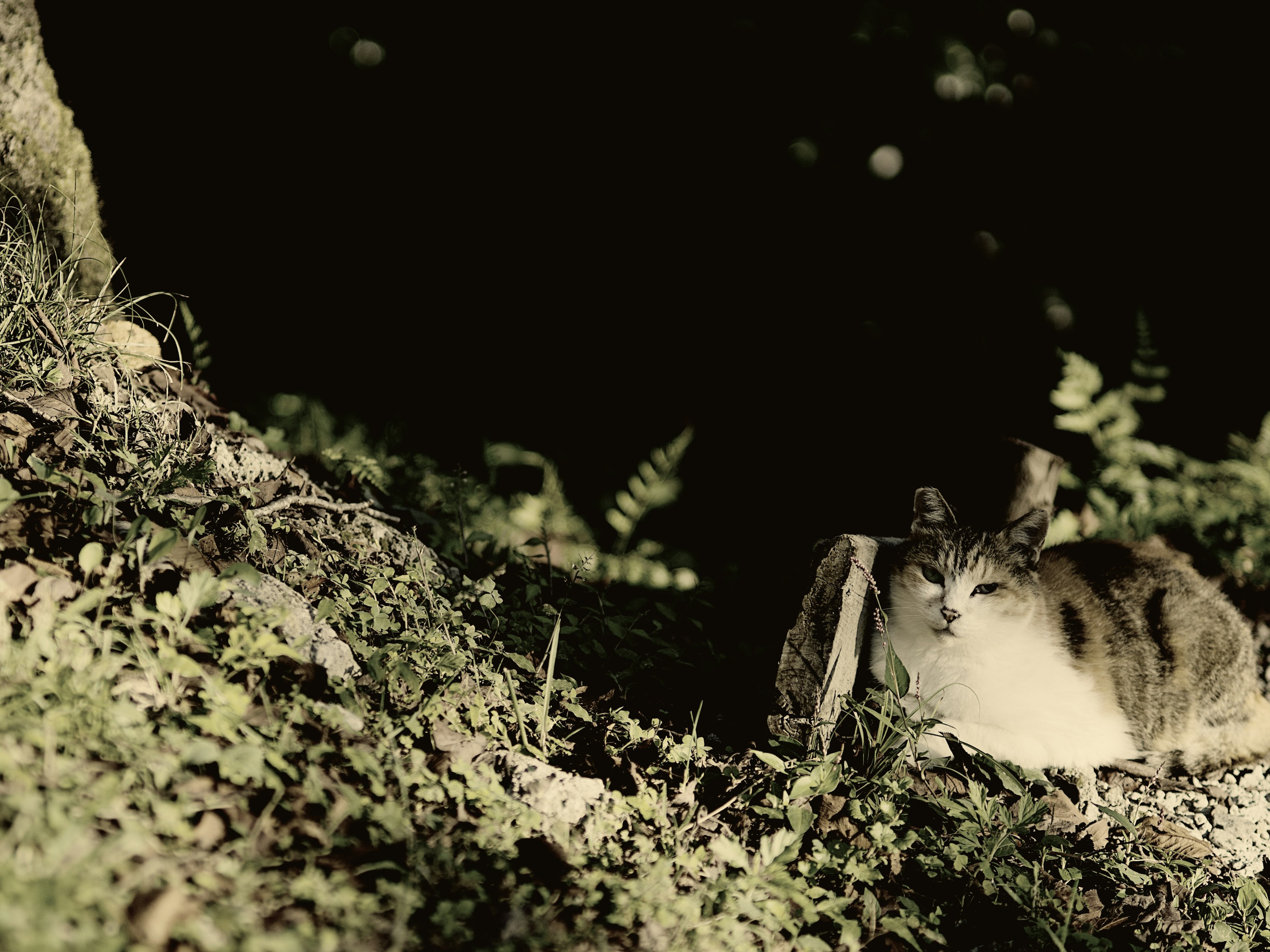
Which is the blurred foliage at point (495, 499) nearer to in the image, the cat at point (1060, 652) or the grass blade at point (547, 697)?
→ the grass blade at point (547, 697)

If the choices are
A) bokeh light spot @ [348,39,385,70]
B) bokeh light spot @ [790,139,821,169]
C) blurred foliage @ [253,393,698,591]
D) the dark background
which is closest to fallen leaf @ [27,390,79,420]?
blurred foliage @ [253,393,698,591]

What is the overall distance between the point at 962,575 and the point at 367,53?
3.64 metres

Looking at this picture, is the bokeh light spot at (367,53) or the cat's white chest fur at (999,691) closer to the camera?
the cat's white chest fur at (999,691)

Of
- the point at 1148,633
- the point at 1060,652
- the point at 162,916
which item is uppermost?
the point at 1148,633

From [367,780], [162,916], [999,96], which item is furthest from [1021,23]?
[162,916]

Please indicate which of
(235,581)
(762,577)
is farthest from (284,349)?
(762,577)

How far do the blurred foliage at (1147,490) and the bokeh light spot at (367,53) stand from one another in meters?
4.06

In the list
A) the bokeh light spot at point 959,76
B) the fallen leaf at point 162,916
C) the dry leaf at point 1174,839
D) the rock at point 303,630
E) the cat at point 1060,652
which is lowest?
the fallen leaf at point 162,916

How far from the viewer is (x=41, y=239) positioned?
298 cm

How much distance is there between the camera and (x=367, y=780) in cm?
190

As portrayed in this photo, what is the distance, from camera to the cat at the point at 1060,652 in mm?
2729

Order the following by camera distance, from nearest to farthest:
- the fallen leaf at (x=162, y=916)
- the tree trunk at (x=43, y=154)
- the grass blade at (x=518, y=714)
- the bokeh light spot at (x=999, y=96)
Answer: the fallen leaf at (x=162, y=916) → the grass blade at (x=518, y=714) → the tree trunk at (x=43, y=154) → the bokeh light spot at (x=999, y=96)

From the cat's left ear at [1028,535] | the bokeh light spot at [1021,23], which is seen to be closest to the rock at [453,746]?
the cat's left ear at [1028,535]

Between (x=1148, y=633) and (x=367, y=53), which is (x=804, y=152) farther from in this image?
(x=1148, y=633)
